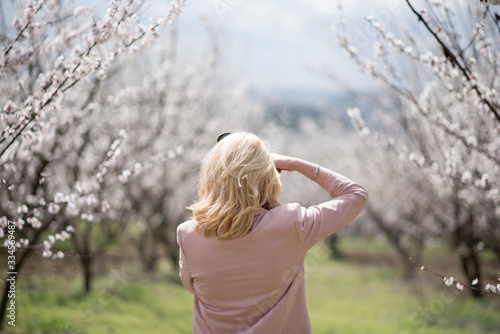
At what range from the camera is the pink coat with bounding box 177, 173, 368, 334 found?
4.92ft

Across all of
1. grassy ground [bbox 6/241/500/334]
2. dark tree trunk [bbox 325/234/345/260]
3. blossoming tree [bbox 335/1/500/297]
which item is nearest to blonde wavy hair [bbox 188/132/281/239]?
blossoming tree [bbox 335/1/500/297]

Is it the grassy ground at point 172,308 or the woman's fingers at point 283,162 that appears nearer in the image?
the woman's fingers at point 283,162

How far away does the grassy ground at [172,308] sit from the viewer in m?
5.13

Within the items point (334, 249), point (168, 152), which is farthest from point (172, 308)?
point (334, 249)

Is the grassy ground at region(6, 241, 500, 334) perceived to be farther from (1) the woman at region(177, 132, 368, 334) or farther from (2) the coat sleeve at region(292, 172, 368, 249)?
(2) the coat sleeve at region(292, 172, 368, 249)

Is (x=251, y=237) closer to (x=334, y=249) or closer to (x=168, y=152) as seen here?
(x=168, y=152)

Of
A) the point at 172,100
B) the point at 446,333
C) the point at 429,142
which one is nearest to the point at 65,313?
the point at 172,100

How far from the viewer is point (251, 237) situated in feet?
4.90

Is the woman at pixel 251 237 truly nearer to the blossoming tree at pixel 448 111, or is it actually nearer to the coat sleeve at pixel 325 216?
the coat sleeve at pixel 325 216

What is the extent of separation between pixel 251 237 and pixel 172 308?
17.7 feet

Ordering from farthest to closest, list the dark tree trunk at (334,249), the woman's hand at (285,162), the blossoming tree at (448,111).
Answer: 1. the dark tree trunk at (334,249)
2. the blossoming tree at (448,111)
3. the woman's hand at (285,162)

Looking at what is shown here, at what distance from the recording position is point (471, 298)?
7.32 meters

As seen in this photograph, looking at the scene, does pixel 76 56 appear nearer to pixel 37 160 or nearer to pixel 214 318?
pixel 214 318

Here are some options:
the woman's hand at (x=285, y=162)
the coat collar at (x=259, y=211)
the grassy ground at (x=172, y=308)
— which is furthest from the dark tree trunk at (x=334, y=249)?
the coat collar at (x=259, y=211)
